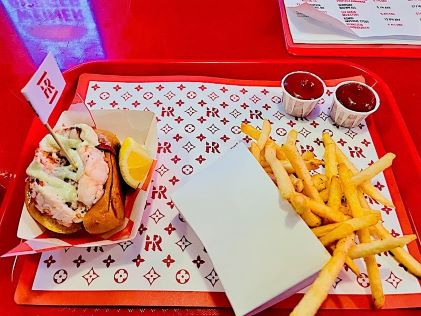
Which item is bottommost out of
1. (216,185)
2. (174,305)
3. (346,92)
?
(174,305)

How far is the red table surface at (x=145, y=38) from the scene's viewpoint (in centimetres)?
188

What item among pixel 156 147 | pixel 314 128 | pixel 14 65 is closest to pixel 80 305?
pixel 156 147

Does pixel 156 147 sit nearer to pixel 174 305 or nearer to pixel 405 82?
pixel 174 305

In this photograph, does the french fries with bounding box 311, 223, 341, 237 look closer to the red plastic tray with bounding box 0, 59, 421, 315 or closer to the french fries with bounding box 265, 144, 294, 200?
the french fries with bounding box 265, 144, 294, 200

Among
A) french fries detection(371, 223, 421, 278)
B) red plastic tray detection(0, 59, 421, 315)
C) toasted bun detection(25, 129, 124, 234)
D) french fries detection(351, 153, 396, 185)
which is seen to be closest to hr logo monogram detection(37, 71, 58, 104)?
toasted bun detection(25, 129, 124, 234)

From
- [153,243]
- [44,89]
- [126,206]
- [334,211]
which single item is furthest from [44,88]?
[334,211]

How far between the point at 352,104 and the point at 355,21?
2.42 feet

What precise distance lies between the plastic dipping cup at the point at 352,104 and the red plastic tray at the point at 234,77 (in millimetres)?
139

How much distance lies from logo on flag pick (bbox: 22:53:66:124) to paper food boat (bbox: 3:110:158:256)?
29cm

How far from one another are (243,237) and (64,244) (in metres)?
0.60

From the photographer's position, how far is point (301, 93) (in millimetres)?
1703

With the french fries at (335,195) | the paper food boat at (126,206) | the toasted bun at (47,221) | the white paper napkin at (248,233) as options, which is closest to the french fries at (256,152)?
the white paper napkin at (248,233)

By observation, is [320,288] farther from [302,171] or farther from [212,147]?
[212,147]

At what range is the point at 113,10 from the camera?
7.56 feet
